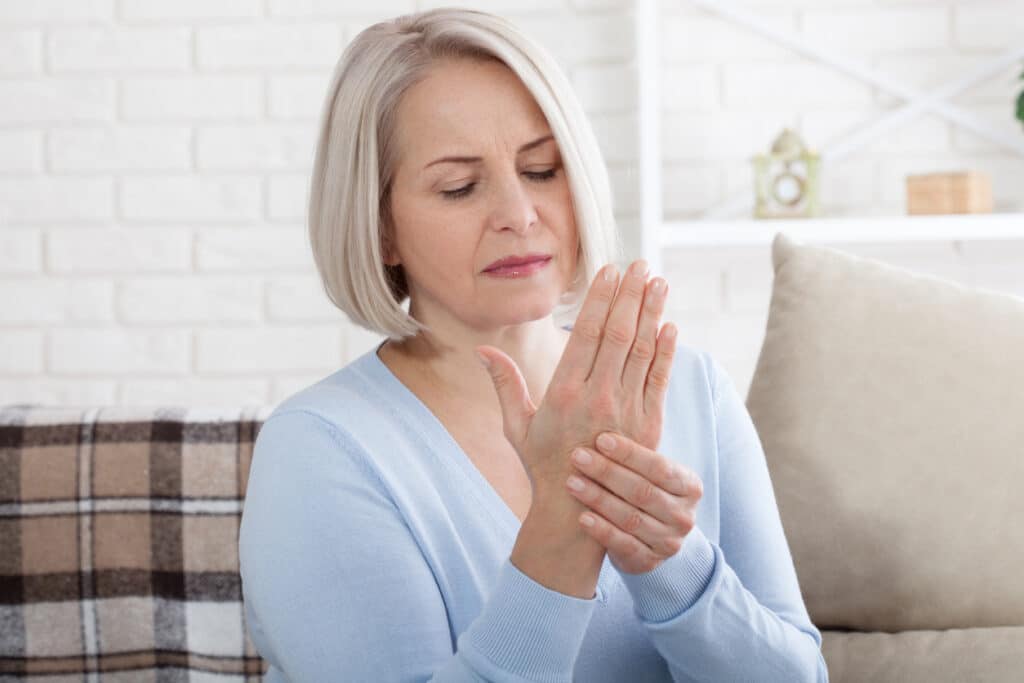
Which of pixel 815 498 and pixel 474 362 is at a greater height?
pixel 474 362

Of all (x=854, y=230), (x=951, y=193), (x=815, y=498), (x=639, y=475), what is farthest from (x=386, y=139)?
(x=951, y=193)

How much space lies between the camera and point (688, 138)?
2.49 metres

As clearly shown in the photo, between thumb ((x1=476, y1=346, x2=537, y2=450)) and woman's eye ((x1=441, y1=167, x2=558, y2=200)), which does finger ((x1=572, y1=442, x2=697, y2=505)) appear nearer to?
thumb ((x1=476, y1=346, x2=537, y2=450))

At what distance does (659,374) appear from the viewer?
1012 millimetres

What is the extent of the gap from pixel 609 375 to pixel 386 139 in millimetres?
400

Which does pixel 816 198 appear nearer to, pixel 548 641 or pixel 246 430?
pixel 246 430

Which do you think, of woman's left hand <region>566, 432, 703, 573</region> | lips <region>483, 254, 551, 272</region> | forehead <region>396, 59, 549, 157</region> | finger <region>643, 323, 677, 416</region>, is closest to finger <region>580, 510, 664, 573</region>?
woman's left hand <region>566, 432, 703, 573</region>

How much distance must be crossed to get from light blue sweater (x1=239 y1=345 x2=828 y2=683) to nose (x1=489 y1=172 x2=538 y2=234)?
0.73ft

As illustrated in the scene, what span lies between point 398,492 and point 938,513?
0.68 meters

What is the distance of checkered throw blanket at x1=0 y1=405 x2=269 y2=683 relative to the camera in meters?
1.55

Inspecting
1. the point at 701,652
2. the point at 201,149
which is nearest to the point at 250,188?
the point at 201,149

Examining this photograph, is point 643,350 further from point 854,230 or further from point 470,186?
point 854,230

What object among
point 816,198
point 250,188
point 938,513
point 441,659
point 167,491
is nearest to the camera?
point 441,659

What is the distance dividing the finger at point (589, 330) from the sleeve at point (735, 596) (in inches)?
7.8
